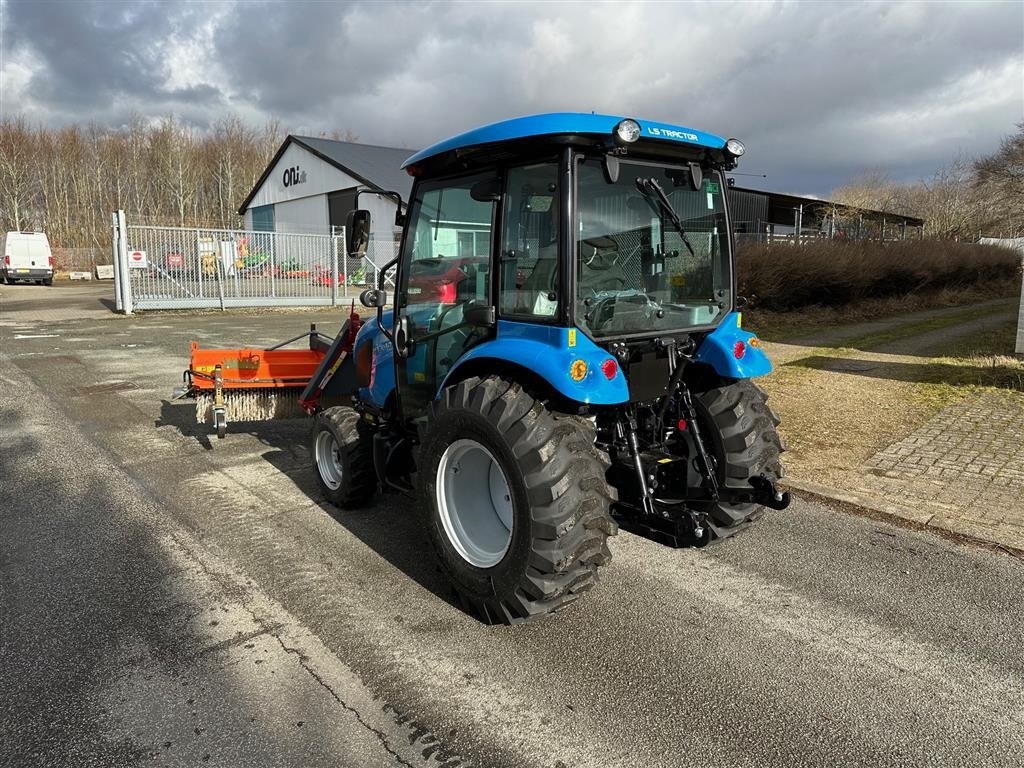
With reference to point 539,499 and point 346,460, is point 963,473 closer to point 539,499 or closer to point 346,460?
point 539,499

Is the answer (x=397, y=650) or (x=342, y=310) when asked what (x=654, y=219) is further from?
(x=342, y=310)

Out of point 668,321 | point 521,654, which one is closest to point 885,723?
point 521,654

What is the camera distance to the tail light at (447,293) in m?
3.73

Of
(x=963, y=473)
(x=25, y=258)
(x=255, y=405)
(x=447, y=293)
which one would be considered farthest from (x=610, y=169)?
(x=25, y=258)

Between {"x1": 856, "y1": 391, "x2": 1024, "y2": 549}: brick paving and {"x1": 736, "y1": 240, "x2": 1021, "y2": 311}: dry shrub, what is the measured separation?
7053 mm

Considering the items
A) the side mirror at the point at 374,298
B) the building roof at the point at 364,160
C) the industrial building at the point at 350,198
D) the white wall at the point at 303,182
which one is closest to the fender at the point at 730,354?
the side mirror at the point at 374,298

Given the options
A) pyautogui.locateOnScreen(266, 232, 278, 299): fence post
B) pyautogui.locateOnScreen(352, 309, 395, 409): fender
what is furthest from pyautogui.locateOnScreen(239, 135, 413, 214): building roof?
pyautogui.locateOnScreen(352, 309, 395, 409): fender

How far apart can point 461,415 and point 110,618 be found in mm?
1976

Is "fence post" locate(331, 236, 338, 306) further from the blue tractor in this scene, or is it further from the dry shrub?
the blue tractor

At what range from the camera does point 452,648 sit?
310cm

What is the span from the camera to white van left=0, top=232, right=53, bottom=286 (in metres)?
28.3

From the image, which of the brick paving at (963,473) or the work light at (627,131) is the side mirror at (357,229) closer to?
the work light at (627,131)

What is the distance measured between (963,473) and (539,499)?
14.1ft

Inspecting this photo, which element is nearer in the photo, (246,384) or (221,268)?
(246,384)
